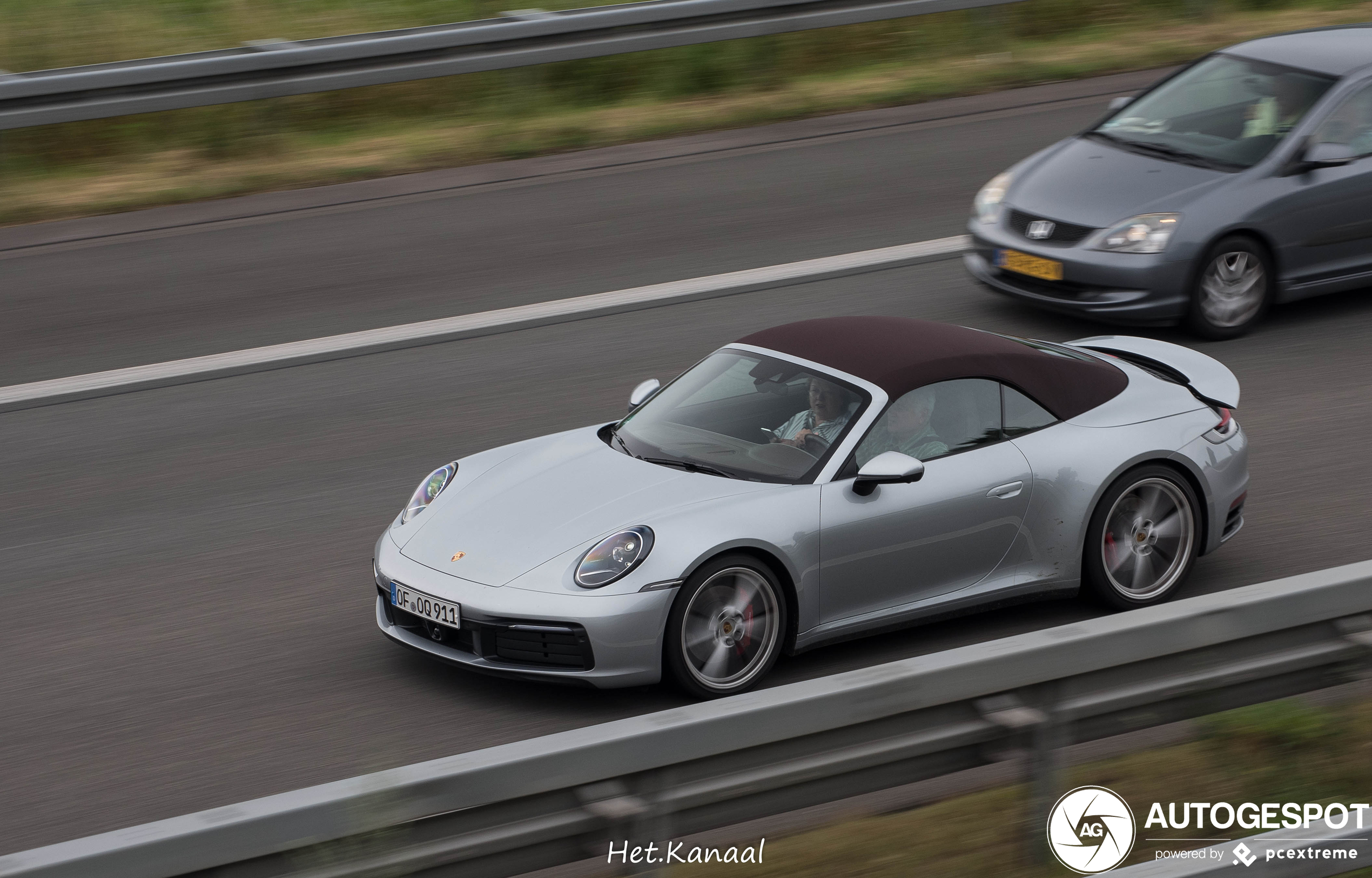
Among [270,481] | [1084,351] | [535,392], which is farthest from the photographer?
[535,392]

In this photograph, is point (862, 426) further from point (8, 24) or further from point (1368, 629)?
point (8, 24)

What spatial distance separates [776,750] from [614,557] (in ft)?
6.91

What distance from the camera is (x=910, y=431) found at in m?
6.68

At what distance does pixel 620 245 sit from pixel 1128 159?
383cm

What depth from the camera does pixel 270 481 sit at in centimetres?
871

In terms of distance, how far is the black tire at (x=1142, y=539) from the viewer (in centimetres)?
695

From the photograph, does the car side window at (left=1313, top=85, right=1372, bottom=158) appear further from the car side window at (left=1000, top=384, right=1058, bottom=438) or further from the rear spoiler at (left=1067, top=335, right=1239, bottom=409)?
the car side window at (left=1000, top=384, right=1058, bottom=438)

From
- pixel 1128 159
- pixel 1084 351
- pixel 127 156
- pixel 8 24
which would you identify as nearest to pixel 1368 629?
pixel 1084 351

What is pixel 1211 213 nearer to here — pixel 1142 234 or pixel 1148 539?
pixel 1142 234

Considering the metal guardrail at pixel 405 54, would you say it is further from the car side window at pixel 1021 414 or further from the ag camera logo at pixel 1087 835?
the ag camera logo at pixel 1087 835

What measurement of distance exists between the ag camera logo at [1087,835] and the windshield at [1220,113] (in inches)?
277

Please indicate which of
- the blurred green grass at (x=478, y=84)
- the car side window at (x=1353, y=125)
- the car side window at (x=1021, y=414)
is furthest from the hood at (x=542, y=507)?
the blurred green grass at (x=478, y=84)

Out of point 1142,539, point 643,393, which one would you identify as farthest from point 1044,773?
point 643,393

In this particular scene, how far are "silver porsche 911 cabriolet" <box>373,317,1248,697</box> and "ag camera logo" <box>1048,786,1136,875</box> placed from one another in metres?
1.83
